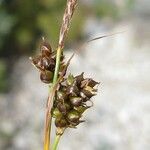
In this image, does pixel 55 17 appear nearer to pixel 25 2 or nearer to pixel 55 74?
pixel 25 2

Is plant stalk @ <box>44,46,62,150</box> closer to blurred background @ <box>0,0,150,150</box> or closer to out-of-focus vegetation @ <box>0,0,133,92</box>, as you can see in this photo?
blurred background @ <box>0,0,150,150</box>

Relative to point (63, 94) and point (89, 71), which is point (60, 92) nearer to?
point (63, 94)

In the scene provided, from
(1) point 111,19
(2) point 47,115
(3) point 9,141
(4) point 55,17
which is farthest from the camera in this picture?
(1) point 111,19

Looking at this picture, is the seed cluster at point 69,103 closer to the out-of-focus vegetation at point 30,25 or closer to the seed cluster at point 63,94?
the seed cluster at point 63,94

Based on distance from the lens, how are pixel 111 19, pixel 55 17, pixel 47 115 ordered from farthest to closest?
1. pixel 111 19
2. pixel 55 17
3. pixel 47 115

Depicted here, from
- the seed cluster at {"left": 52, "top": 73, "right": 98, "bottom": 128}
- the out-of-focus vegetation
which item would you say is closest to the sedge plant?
the seed cluster at {"left": 52, "top": 73, "right": 98, "bottom": 128}

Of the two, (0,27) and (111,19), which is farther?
(111,19)

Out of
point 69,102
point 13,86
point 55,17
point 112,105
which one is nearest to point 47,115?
point 69,102
